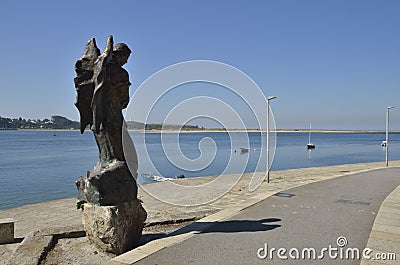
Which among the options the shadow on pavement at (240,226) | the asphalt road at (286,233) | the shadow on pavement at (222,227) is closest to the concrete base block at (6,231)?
the shadow on pavement at (222,227)

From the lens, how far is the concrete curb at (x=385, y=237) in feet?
17.3

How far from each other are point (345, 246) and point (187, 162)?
28.9 metres

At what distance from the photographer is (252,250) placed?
5742mm

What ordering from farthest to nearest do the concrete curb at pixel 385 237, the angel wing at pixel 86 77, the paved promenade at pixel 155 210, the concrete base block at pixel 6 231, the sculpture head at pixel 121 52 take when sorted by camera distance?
1. the paved promenade at pixel 155 210
2. the concrete base block at pixel 6 231
3. the angel wing at pixel 86 77
4. the sculpture head at pixel 121 52
5. the concrete curb at pixel 385 237

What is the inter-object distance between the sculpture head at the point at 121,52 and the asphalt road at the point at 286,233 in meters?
3.28

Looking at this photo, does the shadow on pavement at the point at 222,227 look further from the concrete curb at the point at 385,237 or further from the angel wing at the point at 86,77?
the angel wing at the point at 86,77

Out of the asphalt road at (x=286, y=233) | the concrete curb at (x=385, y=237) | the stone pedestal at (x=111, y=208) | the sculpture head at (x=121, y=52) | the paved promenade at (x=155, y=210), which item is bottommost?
the paved promenade at (x=155, y=210)

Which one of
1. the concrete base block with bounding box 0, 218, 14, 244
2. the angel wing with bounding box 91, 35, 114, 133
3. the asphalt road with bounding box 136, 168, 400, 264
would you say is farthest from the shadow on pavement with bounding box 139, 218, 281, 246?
the concrete base block with bounding box 0, 218, 14, 244

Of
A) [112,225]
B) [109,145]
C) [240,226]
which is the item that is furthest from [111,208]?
[240,226]

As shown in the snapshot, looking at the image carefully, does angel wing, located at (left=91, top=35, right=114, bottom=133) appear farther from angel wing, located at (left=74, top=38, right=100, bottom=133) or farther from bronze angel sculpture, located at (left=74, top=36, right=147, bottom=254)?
angel wing, located at (left=74, top=38, right=100, bottom=133)

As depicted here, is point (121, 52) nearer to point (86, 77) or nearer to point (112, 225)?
point (86, 77)

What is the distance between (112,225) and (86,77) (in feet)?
8.55

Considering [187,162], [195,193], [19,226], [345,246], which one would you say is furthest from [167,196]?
[187,162]

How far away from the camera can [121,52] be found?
247 inches
